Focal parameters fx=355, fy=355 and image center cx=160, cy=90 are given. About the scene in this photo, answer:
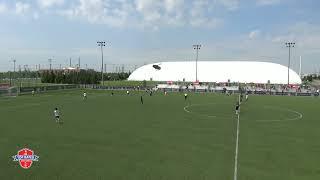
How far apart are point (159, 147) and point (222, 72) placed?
14797 cm

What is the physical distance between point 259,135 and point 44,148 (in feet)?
55.9

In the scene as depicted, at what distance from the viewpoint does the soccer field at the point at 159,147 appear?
18.4m

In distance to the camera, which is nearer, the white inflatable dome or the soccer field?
the soccer field

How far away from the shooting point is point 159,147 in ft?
79.8

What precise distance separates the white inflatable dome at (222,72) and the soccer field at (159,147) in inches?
4927

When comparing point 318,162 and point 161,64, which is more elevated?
point 161,64

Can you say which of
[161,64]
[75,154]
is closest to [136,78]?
[161,64]

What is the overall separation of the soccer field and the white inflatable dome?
12514 cm

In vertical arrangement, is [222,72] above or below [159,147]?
above

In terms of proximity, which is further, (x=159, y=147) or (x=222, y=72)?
(x=222, y=72)

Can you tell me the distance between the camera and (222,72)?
169 metres

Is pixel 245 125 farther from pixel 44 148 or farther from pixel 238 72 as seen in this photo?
pixel 238 72

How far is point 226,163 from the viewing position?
2027 cm

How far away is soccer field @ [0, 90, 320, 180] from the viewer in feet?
60.4
